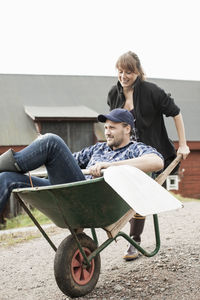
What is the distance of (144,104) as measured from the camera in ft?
10.9

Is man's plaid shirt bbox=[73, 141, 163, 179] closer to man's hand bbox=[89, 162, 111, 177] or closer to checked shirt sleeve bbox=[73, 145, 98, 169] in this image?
checked shirt sleeve bbox=[73, 145, 98, 169]

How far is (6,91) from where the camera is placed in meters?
17.3

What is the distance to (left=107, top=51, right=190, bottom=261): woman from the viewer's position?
3.24 metres

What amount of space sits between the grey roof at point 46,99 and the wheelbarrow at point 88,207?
1235cm

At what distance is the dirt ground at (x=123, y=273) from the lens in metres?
2.92

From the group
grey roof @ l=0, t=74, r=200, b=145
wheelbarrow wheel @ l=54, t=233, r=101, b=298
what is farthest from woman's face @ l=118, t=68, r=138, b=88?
grey roof @ l=0, t=74, r=200, b=145

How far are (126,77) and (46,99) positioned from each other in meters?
14.5

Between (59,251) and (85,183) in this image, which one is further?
(59,251)

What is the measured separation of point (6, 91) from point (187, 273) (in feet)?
50.2

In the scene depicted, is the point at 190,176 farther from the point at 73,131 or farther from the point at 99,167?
the point at 99,167

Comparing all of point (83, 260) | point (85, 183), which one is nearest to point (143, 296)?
point (83, 260)

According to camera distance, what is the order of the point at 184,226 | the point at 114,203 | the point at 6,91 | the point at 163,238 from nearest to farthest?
the point at 114,203 → the point at 163,238 → the point at 184,226 → the point at 6,91

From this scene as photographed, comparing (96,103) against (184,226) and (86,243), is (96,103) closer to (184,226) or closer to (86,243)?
(184,226)

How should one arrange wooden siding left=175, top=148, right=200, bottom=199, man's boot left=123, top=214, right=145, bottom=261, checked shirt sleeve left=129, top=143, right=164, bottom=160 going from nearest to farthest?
checked shirt sleeve left=129, top=143, right=164, bottom=160 → man's boot left=123, top=214, right=145, bottom=261 → wooden siding left=175, top=148, right=200, bottom=199
